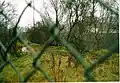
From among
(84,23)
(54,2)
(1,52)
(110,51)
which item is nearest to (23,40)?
(1,52)

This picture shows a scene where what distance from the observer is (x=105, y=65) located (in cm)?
266

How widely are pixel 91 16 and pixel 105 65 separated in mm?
7688

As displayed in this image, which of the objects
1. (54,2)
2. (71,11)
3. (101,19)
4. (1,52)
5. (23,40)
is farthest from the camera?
(54,2)

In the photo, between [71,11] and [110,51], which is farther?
[71,11]

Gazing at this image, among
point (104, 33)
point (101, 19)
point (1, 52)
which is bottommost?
point (104, 33)

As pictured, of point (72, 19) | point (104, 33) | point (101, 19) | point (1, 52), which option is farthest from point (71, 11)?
point (1, 52)

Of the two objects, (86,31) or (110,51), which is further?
(86,31)

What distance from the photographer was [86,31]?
10398mm

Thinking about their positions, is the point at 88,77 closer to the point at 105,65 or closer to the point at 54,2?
the point at 105,65

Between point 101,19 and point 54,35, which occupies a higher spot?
point 54,35

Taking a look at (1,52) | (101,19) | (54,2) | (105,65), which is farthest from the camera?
(54,2)

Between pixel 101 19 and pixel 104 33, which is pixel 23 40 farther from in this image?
pixel 104 33

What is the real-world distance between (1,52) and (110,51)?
0.37 m

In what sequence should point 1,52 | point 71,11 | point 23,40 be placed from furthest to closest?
point 71,11 → point 1,52 → point 23,40
